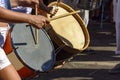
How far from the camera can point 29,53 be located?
387 centimetres

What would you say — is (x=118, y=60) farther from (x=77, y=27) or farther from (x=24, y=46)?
(x=24, y=46)

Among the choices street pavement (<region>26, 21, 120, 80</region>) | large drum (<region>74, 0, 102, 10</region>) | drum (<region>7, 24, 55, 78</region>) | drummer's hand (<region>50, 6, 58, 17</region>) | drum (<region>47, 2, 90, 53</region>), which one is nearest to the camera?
drum (<region>7, 24, 55, 78</region>)

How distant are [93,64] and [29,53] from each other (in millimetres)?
2821

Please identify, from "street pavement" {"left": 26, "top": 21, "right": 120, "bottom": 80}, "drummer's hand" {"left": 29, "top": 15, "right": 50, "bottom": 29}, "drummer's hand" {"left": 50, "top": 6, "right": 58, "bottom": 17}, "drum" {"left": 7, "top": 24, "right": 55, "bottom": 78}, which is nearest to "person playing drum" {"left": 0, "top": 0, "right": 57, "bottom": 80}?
"drummer's hand" {"left": 29, "top": 15, "right": 50, "bottom": 29}

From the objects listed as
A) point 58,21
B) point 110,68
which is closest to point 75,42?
point 58,21

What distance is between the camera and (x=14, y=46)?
3.74 m

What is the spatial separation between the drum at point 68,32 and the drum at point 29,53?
344 millimetres

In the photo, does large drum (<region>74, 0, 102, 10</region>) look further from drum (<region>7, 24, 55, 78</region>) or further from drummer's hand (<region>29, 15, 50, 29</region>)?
drummer's hand (<region>29, 15, 50, 29</region>)

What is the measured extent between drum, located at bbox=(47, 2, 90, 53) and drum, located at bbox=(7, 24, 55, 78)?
0.34 metres

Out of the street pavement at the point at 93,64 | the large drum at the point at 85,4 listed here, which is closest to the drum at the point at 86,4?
the large drum at the point at 85,4

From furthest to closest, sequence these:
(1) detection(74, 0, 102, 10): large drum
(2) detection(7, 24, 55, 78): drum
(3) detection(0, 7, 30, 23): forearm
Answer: (1) detection(74, 0, 102, 10): large drum
(2) detection(7, 24, 55, 78): drum
(3) detection(0, 7, 30, 23): forearm

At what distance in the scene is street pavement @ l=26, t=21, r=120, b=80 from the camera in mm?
5891

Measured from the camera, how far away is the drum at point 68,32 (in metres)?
4.43

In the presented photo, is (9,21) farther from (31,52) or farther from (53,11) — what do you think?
(53,11)
